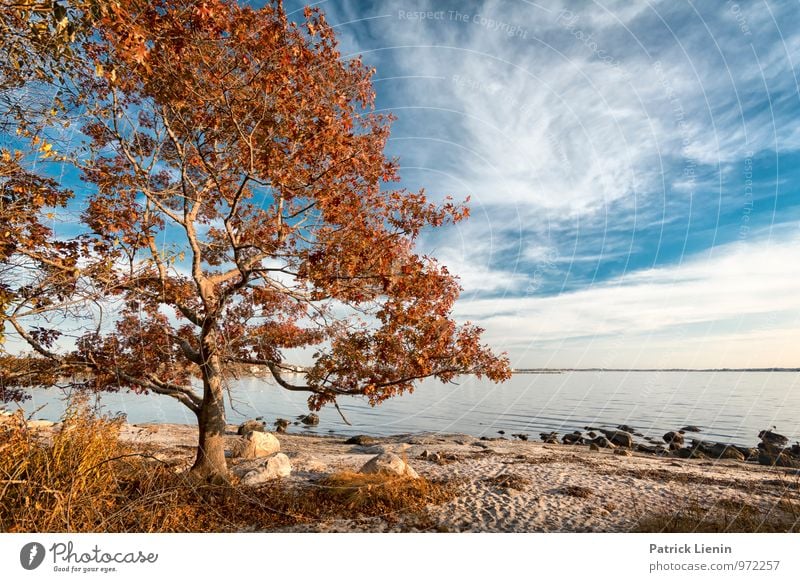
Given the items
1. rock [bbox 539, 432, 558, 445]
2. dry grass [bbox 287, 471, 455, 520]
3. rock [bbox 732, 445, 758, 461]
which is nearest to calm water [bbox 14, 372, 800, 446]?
rock [bbox 539, 432, 558, 445]

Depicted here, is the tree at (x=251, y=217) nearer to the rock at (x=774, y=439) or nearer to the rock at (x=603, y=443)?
the rock at (x=603, y=443)

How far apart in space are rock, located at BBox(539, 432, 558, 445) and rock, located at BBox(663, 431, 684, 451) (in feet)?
26.0

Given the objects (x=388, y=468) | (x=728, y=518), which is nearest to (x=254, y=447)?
(x=388, y=468)

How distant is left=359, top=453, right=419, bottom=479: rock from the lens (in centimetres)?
1229

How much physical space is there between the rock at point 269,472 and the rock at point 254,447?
5.93 m

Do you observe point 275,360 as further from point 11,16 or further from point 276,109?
point 11,16

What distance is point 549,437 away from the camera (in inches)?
1359

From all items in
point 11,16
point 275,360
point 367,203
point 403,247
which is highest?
point 11,16

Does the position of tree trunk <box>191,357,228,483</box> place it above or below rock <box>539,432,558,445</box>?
above

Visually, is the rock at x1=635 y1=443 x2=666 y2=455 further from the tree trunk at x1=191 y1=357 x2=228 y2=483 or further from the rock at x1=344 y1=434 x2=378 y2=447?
the tree trunk at x1=191 y1=357 x2=228 y2=483

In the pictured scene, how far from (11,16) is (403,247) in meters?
7.23
